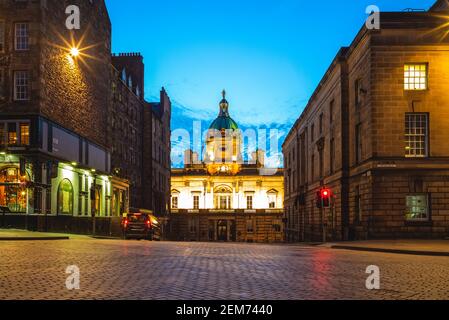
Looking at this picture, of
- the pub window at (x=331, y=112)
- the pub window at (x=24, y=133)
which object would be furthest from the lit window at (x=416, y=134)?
the pub window at (x=24, y=133)

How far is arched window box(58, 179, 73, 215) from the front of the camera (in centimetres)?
3969

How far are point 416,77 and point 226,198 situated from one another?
81.1m

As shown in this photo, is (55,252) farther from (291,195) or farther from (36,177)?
(291,195)

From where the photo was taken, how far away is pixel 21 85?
36.5 metres

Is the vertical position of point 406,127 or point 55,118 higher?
point 55,118

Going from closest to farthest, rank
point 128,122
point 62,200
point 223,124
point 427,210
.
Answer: point 427,210, point 62,200, point 128,122, point 223,124

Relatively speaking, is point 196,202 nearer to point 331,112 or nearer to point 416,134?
point 331,112

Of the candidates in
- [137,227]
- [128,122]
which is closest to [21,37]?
[137,227]

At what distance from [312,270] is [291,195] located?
62.0 m

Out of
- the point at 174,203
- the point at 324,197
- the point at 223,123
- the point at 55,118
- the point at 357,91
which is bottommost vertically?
the point at 174,203

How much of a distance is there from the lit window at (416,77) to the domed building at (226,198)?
6961 cm

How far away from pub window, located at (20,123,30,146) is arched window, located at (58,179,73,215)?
15.9 ft

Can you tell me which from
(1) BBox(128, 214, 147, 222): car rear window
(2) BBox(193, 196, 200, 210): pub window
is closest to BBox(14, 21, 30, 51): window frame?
(1) BBox(128, 214, 147, 222): car rear window

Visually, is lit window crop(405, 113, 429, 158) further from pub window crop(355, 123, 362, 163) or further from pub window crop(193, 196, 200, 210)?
pub window crop(193, 196, 200, 210)
